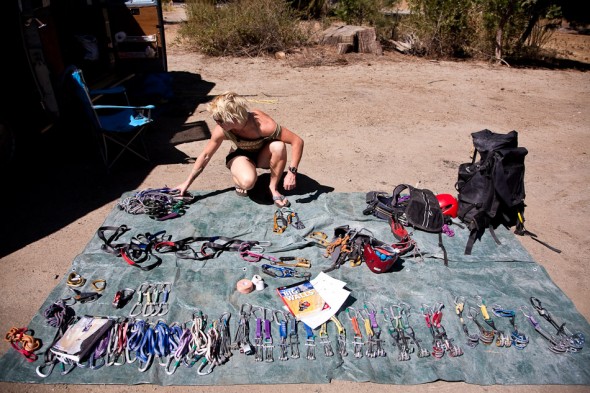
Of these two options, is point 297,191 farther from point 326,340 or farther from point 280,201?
point 326,340

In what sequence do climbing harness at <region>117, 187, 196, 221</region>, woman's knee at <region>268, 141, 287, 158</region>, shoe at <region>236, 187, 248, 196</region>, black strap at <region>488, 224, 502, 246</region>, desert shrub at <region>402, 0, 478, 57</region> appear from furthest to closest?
1. desert shrub at <region>402, 0, 478, 57</region>
2. shoe at <region>236, 187, 248, 196</region>
3. woman's knee at <region>268, 141, 287, 158</region>
4. climbing harness at <region>117, 187, 196, 221</region>
5. black strap at <region>488, 224, 502, 246</region>

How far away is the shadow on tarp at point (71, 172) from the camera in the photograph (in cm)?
414

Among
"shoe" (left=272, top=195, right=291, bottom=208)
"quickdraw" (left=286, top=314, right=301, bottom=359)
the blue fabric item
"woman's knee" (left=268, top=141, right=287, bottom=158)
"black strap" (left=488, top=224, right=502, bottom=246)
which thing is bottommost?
"quickdraw" (left=286, top=314, right=301, bottom=359)

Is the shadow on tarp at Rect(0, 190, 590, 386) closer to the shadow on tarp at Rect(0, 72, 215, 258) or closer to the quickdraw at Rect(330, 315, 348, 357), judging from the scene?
the quickdraw at Rect(330, 315, 348, 357)

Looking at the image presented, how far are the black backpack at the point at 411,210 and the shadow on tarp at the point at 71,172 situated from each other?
2591 millimetres

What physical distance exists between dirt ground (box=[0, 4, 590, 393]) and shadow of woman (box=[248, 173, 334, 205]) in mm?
153

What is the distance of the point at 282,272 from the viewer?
332cm

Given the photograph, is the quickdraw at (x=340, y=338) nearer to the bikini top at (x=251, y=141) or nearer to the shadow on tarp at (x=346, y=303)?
the shadow on tarp at (x=346, y=303)

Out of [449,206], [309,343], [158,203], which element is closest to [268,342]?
[309,343]

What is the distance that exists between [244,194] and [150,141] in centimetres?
230

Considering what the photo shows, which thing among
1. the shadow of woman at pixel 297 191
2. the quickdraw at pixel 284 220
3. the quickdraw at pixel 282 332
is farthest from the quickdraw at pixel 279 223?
the quickdraw at pixel 282 332

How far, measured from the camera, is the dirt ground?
11.5 feet

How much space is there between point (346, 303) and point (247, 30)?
9.00m

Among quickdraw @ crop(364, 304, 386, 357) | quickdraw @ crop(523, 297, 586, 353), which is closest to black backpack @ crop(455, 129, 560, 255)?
quickdraw @ crop(523, 297, 586, 353)
